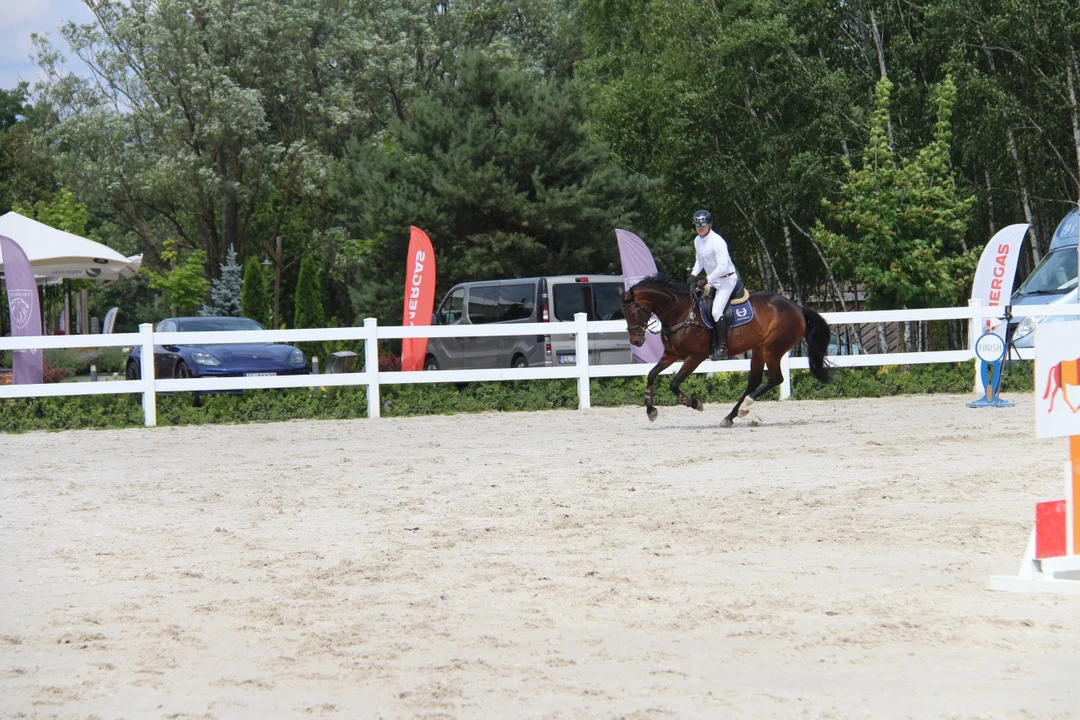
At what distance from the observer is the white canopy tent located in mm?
23656

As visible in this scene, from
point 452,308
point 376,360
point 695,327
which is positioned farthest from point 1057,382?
point 452,308

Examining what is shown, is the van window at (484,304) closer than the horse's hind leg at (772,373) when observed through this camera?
No

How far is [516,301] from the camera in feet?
75.2

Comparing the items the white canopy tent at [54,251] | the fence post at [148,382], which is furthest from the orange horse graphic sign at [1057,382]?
the white canopy tent at [54,251]

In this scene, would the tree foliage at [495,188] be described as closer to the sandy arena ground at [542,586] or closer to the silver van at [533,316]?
the silver van at [533,316]

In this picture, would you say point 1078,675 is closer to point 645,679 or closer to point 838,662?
point 838,662

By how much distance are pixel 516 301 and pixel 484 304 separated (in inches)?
33.9

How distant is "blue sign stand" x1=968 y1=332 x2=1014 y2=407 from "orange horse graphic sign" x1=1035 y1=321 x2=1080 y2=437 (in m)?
11.0

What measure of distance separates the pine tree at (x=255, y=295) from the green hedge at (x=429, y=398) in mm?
21857

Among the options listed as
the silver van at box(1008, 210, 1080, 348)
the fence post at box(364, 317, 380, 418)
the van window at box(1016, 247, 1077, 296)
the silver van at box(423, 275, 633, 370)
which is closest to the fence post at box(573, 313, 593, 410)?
the silver van at box(423, 275, 633, 370)

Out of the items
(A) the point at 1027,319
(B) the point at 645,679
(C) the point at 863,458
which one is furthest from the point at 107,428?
(B) the point at 645,679

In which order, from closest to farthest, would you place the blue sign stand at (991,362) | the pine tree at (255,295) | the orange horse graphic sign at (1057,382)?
the orange horse graphic sign at (1057,382)
the blue sign stand at (991,362)
the pine tree at (255,295)

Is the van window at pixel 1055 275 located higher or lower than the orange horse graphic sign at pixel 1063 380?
higher

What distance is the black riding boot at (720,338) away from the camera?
15648mm
